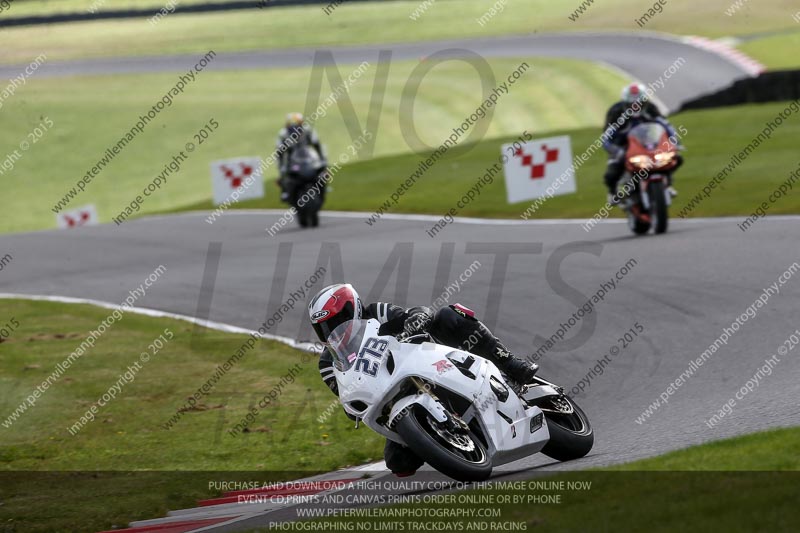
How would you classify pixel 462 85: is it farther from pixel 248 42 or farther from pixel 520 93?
pixel 248 42

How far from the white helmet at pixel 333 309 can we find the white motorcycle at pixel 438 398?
0.18 ft

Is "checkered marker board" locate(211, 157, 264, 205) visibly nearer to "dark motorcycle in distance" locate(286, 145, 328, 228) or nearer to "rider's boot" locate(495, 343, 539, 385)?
"dark motorcycle in distance" locate(286, 145, 328, 228)

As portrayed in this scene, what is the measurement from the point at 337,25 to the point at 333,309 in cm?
4968

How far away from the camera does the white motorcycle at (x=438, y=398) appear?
723cm

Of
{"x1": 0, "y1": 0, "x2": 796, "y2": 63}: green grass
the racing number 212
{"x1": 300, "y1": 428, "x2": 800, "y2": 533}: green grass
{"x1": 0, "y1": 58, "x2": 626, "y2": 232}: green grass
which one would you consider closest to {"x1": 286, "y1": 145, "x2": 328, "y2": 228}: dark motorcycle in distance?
{"x1": 0, "y1": 58, "x2": 626, "y2": 232}: green grass

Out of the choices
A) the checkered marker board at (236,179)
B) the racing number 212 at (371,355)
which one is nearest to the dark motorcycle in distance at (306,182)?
the checkered marker board at (236,179)

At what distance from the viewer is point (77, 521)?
8.33 metres

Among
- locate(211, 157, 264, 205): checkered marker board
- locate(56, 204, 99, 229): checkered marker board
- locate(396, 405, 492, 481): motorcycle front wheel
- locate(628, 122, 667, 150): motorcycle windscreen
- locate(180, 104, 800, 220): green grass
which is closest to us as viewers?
locate(396, 405, 492, 481): motorcycle front wheel

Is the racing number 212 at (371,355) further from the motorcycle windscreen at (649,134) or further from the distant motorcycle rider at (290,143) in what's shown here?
the distant motorcycle rider at (290,143)

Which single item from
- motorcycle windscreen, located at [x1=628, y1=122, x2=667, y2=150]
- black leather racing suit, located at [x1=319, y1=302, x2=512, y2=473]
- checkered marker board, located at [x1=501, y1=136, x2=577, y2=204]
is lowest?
checkered marker board, located at [x1=501, y1=136, x2=577, y2=204]

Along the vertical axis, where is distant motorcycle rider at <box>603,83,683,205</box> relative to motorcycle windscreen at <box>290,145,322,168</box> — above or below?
above

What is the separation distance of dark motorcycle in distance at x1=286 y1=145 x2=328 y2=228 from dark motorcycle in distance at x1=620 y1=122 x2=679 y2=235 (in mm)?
8427

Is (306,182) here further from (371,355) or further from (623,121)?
(371,355)

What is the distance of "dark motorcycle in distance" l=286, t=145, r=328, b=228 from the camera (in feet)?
78.6
